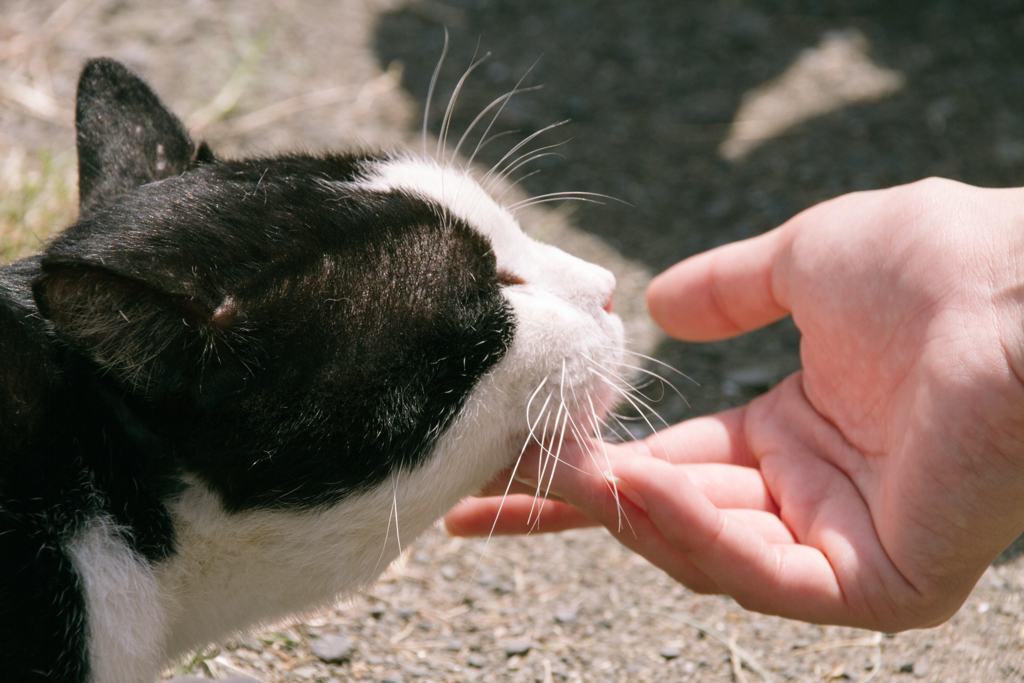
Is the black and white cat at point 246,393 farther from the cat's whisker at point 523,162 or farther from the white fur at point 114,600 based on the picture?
the cat's whisker at point 523,162

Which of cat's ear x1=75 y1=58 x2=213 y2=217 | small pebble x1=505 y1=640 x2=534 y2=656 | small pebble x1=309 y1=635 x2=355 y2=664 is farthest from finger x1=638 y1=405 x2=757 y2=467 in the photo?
cat's ear x1=75 y1=58 x2=213 y2=217

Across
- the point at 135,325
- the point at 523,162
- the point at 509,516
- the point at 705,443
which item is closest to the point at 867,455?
the point at 705,443

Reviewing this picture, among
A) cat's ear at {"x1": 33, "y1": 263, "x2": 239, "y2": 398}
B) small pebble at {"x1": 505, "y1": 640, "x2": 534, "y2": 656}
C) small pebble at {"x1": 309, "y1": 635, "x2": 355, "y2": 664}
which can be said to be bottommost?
small pebble at {"x1": 505, "y1": 640, "x2": 534, "y2": 656}

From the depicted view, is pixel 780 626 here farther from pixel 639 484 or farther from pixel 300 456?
pixel 300 456

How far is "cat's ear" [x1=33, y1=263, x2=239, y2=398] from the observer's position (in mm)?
962

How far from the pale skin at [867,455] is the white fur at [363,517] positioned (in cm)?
13

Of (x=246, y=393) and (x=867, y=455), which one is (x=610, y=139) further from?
(x=246, y=393)

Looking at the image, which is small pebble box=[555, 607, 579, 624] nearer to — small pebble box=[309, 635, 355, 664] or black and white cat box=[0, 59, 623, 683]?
small pebble box=[309, 635, 355, 664]

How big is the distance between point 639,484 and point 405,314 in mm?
427

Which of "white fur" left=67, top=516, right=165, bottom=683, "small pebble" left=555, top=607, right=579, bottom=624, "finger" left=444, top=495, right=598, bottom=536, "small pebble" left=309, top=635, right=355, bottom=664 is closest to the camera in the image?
"white fur" left=67, top=516, right=165, bottom=683

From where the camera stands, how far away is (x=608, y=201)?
3.01 meters

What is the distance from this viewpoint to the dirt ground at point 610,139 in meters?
1.66

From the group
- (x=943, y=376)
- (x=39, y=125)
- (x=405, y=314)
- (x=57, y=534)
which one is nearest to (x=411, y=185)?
(x=405, y=314)

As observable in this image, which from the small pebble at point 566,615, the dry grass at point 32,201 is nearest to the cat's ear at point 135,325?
the small pebble at point 566,615
